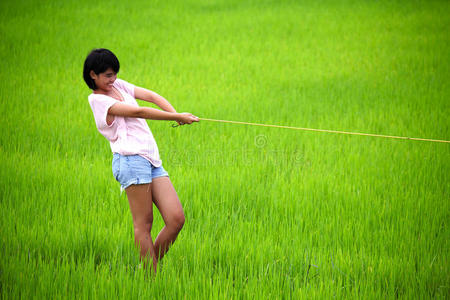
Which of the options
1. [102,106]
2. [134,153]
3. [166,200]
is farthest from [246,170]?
[102,106]

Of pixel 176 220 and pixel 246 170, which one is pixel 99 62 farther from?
→ pixel 246 170

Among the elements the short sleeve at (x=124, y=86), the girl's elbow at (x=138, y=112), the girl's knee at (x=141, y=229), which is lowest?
the girl's knee at (x=141, y=229)

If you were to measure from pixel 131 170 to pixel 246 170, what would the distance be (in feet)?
6.41

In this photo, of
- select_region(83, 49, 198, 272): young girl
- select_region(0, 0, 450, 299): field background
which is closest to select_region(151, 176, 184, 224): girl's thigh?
select_region(83, 49, 198, 272): young girl

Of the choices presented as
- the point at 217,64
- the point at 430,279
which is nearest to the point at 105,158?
the point at 430,279

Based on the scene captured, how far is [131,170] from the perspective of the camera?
7.25 ft

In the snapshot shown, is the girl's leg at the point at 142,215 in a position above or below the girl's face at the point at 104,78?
below

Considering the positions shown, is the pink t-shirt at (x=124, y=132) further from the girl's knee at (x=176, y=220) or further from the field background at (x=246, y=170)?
the field background at (x=246, y=170)

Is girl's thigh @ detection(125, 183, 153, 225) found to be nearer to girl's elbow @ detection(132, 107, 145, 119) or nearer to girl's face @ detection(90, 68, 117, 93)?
girl's elbow @ detection(132, 107, 145, 119)

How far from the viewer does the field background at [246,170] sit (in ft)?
7.90

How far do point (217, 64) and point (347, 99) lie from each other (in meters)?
3.02

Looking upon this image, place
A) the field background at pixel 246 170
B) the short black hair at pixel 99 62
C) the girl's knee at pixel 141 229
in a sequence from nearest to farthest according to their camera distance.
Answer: the short black hair at pixel 99 62 < the girl's knee at pixel 141 229 < the field background at pixel 246 170

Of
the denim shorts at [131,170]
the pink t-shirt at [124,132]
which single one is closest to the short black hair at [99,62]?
the pink t-shirt at [124,132]

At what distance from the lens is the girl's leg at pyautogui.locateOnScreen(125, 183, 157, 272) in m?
2.24
